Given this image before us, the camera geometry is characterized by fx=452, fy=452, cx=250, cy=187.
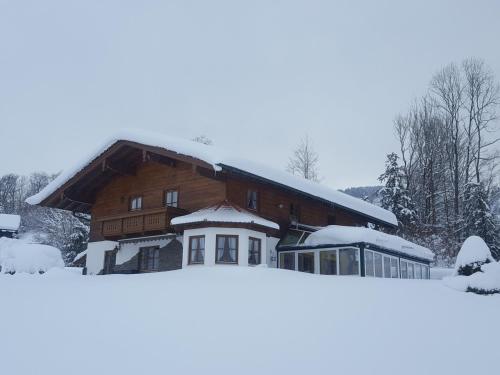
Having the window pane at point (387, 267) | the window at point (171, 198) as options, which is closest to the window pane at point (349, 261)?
the window pane at point (387, 267)

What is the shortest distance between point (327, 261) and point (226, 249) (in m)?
5.60

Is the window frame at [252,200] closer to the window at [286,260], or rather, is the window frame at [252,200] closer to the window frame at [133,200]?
the window at [286,260]

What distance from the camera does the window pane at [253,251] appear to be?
780 inches

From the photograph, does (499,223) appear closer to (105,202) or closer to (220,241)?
(220,241)

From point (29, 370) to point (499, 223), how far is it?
105ft

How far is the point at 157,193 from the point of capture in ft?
76.2

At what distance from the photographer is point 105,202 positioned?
85.7 ft

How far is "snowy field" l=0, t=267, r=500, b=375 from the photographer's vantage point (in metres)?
7.19

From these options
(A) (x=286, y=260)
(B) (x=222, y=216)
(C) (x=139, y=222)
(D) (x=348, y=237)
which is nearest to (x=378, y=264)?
(D) (x=348, y=237)

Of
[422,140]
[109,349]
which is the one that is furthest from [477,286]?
[422,140]

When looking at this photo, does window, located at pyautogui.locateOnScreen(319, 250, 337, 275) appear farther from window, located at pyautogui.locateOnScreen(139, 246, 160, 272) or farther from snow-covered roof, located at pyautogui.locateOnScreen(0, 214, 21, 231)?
snow-covered roof, located at pyautogui.locateOnScreen(0, 214, 21, 231)

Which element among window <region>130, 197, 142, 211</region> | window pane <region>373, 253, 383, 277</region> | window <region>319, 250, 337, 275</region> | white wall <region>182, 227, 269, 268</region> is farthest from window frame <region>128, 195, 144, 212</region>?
window pane <region>373, 253, 383, 277</region>

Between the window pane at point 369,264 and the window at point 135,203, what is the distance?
1186cm

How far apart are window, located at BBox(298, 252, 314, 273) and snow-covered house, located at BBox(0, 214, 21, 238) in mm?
37560
